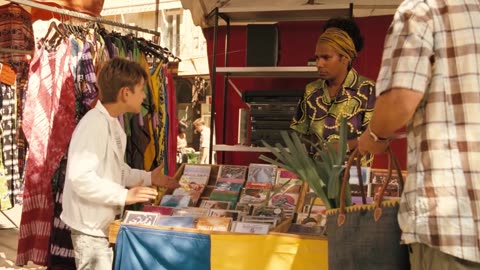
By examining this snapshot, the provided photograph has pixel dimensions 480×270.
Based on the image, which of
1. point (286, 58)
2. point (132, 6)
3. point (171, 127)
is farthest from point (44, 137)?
point (132, 6)

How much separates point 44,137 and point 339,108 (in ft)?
5.57

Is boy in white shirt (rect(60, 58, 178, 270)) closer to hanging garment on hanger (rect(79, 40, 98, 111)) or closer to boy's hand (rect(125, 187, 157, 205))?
boy's hand (rect(125, 187, 157, 205))

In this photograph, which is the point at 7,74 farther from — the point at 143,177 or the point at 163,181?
the point at 163,181

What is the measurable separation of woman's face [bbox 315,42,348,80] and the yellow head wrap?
2 centimetres

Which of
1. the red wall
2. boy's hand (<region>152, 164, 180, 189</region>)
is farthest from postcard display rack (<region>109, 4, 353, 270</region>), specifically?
the red wall

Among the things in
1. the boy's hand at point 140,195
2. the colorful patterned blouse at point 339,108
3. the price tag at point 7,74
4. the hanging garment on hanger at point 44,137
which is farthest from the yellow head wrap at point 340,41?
the price tag at point 7,74

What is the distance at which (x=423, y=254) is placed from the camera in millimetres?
1205

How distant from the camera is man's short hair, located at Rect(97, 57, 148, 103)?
85.8 inches

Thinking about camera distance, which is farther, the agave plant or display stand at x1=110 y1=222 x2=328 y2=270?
display stand at x1=110 y1=222 x2=328 y2=270

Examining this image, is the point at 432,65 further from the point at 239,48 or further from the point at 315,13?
the point at 239,48

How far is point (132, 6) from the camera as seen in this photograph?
14.6 m

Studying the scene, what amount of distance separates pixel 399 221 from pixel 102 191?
1.18m

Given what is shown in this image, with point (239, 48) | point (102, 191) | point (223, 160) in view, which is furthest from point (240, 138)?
point (102, 191)

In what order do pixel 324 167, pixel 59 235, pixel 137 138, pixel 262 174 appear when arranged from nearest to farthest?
pixel 324 167 < pixel 262 174 < pixel 59 235 < pixel 137 138
